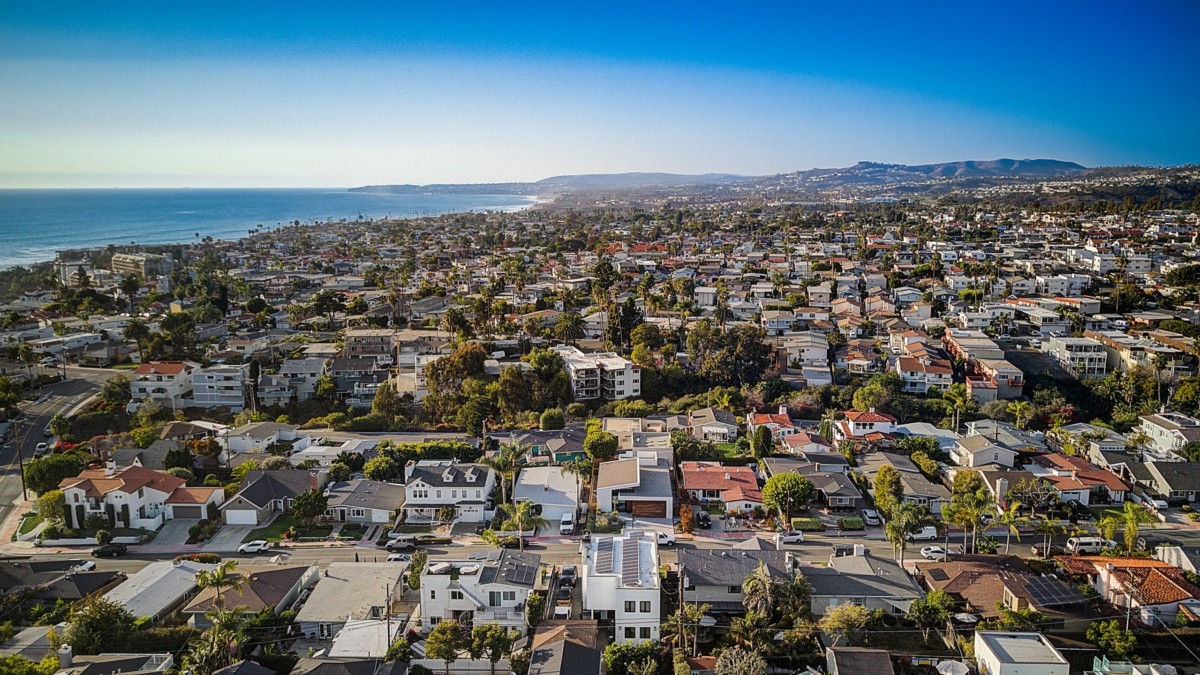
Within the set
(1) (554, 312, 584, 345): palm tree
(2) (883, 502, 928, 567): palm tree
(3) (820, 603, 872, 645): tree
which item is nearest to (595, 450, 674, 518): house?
(2) (883, 502, 928, 567): palm tree

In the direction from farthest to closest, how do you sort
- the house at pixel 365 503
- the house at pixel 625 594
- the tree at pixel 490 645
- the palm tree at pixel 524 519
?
the house at pixel 365 503 → the palm tree at pixel 524 519 → the house at pixel 625 594 → the tree at pixel 490 645

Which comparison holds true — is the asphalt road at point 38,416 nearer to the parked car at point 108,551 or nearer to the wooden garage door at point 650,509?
the parked car at point 108,551

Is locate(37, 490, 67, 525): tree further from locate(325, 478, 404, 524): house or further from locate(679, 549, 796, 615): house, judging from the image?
locate(679, 549, 796, 615): house

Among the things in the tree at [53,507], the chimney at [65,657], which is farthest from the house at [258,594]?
the tree at [53,507]

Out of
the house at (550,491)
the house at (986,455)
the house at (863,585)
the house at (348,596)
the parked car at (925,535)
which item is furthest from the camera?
the house at (986,455)

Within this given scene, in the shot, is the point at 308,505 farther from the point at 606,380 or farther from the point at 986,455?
the point at 986,455

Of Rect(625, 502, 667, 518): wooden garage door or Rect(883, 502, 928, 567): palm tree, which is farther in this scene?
Rect(625, 502, 667, 518): wooden garage door
